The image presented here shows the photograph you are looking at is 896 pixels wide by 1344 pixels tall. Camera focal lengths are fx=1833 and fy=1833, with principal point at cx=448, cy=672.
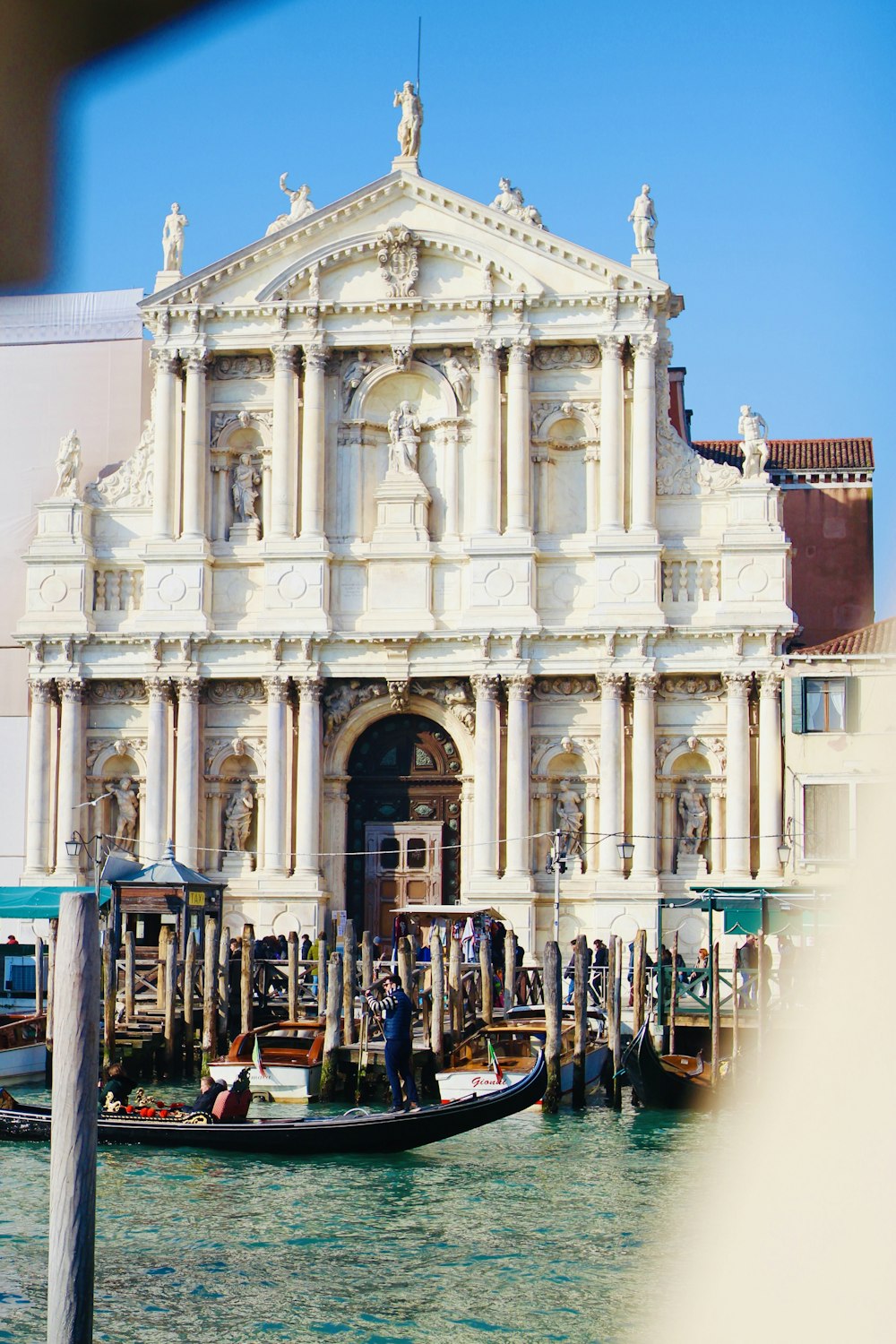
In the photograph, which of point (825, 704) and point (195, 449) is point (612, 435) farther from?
point (195, 449)

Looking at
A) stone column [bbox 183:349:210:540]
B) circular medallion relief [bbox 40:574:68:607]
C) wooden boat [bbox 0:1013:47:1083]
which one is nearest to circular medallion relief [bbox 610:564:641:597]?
stone column [bbox 183:349:210:540]

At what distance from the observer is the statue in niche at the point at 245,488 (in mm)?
28000

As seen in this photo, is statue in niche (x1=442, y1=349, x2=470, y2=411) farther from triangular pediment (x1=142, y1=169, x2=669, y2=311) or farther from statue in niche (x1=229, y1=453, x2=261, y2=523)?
statue in niche (x1=229, y1=453, x2=261, y2=523)

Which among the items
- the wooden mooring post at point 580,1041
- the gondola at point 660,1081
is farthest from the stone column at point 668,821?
the gondola at point 660,1081

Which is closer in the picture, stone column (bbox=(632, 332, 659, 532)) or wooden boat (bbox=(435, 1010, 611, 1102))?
wooden boat (bbox=(435, 1010, 611, 1102))

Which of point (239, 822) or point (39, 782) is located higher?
point (39, 782)

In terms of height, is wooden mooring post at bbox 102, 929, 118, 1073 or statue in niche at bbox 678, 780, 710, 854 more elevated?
statue in niche at bbox 678, 780, 710, 854

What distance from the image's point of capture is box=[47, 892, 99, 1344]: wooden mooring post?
6.82 metres

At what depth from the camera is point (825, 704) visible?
82.6 ft

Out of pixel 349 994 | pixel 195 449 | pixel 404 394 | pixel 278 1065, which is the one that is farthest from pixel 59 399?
pixel 278 1065

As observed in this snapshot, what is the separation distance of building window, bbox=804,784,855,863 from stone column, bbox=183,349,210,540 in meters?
9.84

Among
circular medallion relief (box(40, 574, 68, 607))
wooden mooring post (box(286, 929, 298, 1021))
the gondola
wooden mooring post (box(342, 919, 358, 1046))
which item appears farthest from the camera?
circular medallion relief (box(40, 574, 68, 607))

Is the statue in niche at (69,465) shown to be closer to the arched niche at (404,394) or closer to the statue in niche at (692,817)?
the arched niche at (404,394)

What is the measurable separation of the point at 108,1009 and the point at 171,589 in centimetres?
924
